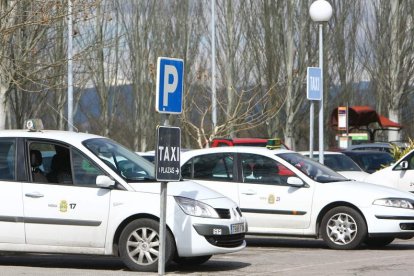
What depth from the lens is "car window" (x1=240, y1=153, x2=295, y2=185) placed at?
15.3 metres

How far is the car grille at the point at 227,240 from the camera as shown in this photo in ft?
39.0

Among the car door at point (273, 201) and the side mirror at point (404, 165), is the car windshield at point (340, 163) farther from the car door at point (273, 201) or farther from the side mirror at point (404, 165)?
the car door at point (273, 201)

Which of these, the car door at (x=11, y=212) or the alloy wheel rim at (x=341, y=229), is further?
the alloy wheel rim at (x=341, y=229)

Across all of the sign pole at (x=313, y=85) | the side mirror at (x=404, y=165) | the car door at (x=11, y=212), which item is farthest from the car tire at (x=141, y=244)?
the side mirror at (x=404, y=165)

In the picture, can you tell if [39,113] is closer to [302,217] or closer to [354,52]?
[354,52]

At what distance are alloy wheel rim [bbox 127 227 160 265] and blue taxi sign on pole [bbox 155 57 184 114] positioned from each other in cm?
145

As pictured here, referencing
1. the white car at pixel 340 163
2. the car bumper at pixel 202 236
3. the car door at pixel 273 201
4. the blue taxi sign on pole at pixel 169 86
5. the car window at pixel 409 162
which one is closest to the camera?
the blue taxi sign on pole at pixel 169 86

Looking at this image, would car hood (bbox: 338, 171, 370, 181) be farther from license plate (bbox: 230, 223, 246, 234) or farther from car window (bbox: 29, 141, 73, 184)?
car window (bbox: 29, 141, 73, 184)

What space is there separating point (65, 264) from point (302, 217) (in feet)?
12.4

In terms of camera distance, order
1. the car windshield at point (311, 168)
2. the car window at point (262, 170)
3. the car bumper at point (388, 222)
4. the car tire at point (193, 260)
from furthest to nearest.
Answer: the car windshield at point (311, 168) → the car window at point (262, 170) → the car bumper at point (388, 222) → the car tire at point (193, 260)

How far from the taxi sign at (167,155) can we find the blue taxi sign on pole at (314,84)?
842 centimetres

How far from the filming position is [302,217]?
15.1 m

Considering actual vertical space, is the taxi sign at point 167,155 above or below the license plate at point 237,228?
above

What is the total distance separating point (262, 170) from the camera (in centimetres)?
1545
